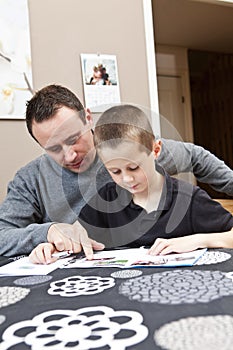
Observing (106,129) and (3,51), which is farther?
(3,51)

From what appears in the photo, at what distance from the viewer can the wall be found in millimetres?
1746

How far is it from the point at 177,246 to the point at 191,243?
0.03 m

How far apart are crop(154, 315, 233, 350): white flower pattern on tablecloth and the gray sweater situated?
0.54m

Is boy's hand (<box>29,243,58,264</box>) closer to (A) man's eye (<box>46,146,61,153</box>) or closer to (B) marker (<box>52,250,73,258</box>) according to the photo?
(B) marker (<box>52,250,73,258</box>)

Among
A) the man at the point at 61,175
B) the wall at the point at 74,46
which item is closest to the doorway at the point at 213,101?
the wall at the point at 74,46

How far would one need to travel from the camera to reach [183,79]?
497 centimetres

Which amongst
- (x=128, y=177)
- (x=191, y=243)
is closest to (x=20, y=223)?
(x=128, y=177)

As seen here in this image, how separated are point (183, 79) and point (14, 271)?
452cm

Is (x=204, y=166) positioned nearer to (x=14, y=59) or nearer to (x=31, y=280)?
(x=31, y=280)

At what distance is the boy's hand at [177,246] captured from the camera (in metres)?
0.82

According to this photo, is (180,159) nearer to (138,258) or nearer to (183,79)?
(138,258)

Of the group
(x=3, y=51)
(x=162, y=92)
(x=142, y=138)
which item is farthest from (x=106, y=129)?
(x=162, y=92)

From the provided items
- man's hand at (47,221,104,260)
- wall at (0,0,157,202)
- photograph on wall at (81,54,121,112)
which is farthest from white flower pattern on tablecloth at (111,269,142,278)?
photograph on wall at (81,54,121,112)

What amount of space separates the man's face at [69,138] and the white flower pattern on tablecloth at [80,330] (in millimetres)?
600
